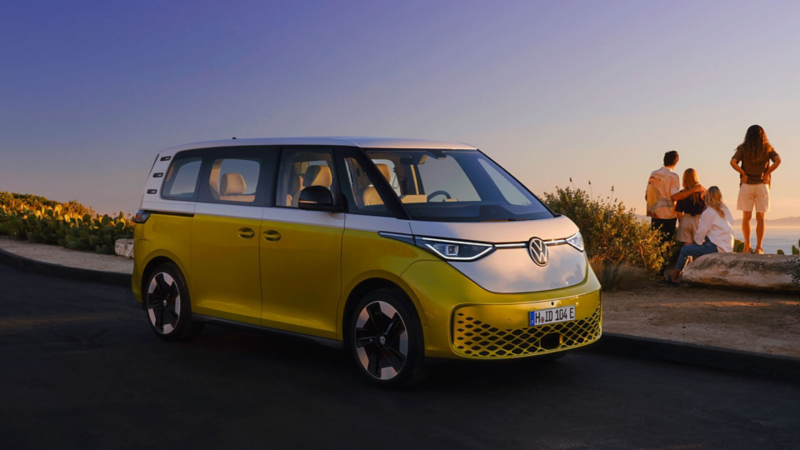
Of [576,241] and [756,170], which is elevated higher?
[756,170]

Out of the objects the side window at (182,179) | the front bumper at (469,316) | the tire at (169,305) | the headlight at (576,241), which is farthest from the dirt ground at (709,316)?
the side window at (182,179)

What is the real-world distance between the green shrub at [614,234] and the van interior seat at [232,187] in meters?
6.67

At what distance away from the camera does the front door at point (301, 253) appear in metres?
6.19

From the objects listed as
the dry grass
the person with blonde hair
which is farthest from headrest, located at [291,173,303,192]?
the person with blonde hair

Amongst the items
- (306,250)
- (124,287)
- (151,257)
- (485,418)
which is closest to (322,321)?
(306,250)

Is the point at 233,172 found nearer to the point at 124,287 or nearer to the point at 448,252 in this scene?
the point at 448,252

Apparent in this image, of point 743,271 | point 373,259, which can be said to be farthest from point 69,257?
point 743,271

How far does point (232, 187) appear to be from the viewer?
A: 7.30 m

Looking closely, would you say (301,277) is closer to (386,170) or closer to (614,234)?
(386,170)

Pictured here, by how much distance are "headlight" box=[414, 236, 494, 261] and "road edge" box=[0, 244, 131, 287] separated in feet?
26.7

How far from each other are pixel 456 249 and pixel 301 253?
1408 mm

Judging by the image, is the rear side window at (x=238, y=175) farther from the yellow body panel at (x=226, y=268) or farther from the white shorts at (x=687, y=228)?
the white shorts at (x=687, y=228)

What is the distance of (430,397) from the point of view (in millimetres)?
5730

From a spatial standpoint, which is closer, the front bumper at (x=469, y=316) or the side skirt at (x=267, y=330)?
the front bumper at (x=469, y=316)
